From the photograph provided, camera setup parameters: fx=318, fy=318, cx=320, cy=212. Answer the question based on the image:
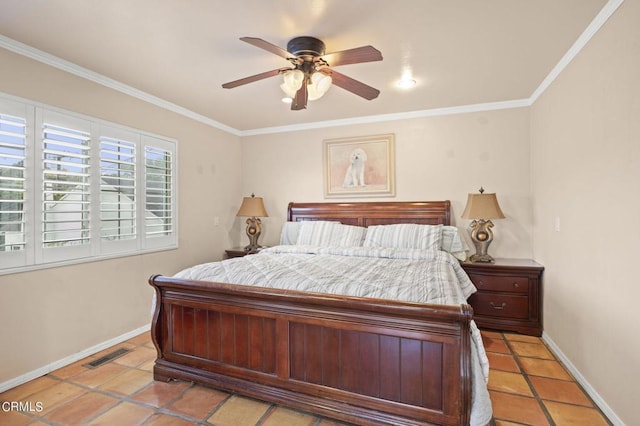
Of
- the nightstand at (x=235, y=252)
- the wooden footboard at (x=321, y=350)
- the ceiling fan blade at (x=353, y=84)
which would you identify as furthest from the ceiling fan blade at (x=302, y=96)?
the nightstand at (x=235, y=252)

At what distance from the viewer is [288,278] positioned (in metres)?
2.20

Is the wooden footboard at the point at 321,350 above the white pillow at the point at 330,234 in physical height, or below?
below

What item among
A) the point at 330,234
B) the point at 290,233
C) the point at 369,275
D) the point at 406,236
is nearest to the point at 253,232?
the point at 290,233

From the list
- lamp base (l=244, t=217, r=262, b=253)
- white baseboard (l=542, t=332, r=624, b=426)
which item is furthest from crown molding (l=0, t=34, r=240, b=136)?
white baseboard (l=542, t=332, r=624, b=426)

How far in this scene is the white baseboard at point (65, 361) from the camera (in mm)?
2285

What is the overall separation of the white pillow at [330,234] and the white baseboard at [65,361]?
2007mm

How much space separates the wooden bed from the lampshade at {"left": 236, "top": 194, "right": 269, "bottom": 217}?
6.75 ft

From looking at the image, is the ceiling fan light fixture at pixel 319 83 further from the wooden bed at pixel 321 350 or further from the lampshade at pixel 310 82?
the wooden bed at pixel 321 350

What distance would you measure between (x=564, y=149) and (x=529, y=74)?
2.56 ft

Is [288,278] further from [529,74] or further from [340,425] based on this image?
[529,74]

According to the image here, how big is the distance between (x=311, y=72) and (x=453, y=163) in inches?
90.5

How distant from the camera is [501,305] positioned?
3.23 metres

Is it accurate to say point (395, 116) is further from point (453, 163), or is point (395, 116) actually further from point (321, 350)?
point (321, 350)

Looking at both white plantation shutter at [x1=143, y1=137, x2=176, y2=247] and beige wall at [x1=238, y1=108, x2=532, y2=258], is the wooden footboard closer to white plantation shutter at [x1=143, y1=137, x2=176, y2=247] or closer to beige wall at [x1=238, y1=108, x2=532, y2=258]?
white plantation shutter at [x1=143, y1=137, x2=176, y2=247]
